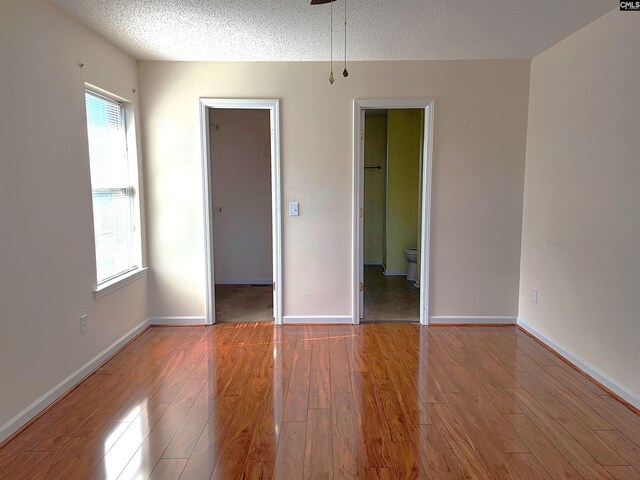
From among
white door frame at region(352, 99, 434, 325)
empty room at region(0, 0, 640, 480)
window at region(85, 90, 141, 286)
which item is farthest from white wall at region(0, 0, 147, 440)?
white door frame at region(352, 99, 434, 325)

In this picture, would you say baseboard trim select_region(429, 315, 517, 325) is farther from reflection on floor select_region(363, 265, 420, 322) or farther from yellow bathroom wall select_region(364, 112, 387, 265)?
yellow bathroom wall select_region(364, 112, 387, 265)

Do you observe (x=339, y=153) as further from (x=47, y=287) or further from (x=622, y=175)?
(x=47, y=287)

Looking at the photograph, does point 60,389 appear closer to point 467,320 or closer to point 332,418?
point 332,418

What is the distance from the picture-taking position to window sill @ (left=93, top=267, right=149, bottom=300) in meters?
3.15

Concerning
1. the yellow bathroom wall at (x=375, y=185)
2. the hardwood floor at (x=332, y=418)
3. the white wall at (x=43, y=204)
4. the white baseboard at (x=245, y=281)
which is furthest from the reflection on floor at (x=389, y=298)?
the white wall at (x=43, y=204)

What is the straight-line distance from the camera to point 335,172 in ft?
13.2

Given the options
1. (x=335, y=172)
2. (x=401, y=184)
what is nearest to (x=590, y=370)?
(x=335, y=172)

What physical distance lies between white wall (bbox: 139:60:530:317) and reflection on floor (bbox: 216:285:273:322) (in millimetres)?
389

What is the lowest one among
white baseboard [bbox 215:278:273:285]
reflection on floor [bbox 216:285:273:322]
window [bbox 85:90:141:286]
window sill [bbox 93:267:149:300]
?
reflection on floor [bbox 216:285:273:322]

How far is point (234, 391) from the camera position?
2.79 m

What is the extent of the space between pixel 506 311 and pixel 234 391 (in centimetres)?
272

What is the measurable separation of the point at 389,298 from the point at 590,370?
234 centimetres

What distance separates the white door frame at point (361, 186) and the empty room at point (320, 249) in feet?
0.07

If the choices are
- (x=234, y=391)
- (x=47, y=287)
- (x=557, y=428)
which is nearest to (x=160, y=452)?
(x=234, y=391)
